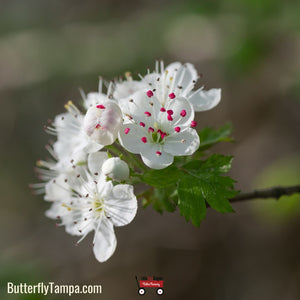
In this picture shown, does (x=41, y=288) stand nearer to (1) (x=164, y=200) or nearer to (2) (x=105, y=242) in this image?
(2) (x=105, y=242)

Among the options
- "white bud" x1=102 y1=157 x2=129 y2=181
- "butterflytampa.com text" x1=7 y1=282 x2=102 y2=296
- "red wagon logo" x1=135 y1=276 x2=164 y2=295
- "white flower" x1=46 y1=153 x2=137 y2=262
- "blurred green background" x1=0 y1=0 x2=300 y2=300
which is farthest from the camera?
"blurred green background" x1=0 y1=0 x2=300 y2=300

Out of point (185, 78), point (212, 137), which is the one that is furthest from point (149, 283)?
point (185, 78)

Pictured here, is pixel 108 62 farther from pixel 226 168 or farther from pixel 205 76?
pixel 226 168

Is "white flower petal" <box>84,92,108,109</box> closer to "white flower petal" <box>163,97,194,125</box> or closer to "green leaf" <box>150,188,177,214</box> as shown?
"white flower petal" <box>163,97,194,125</box>

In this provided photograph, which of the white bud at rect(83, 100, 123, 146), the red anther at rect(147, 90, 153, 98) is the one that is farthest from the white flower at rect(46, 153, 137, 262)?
the red anther at rect(147, 90, 153, 98)

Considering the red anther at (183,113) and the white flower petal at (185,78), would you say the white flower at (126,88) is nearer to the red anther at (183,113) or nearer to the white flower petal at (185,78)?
the white flower petal at (185,78)

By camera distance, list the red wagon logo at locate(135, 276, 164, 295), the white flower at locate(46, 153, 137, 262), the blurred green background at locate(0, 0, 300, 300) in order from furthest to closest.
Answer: the blurred green background at locate(0, 0, 300, 300) < the red wagon logo at locate(135, 276, 164, 295) < the white flower at locate(46, 153, 137, 262)

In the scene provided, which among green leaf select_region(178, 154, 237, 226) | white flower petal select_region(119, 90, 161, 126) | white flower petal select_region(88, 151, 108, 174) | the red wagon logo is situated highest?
white flower petal select_region(119, 90, 161, 126)

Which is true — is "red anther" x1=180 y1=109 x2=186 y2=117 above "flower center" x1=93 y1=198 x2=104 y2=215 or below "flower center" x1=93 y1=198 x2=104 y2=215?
above
